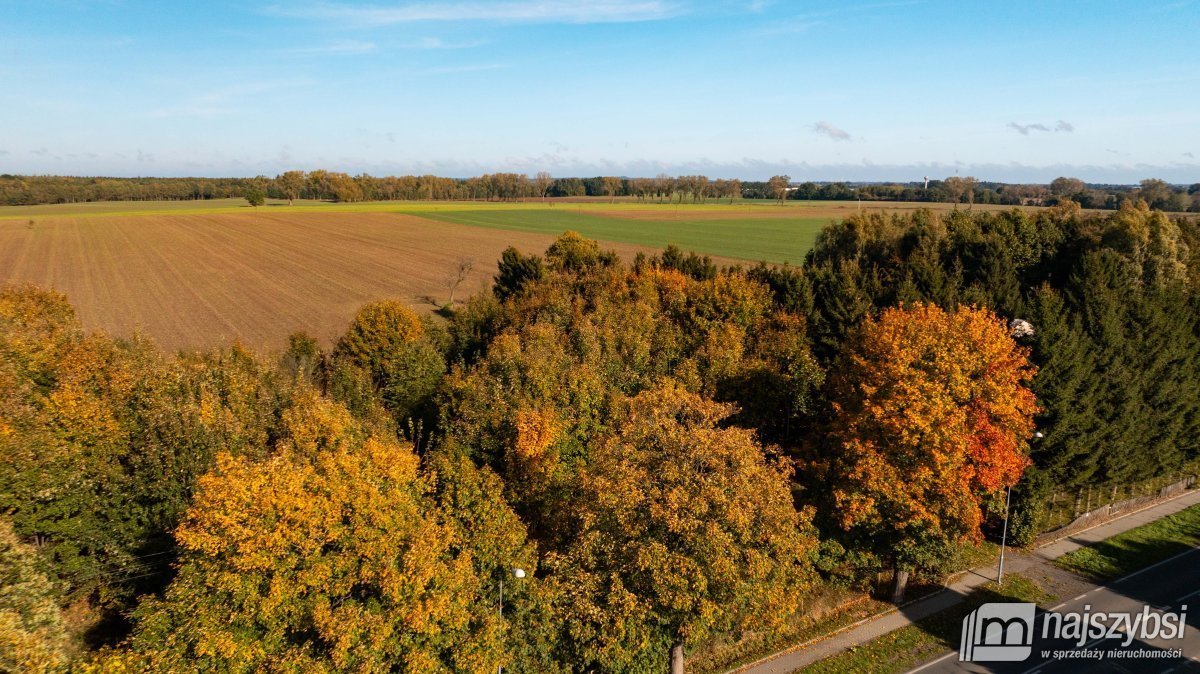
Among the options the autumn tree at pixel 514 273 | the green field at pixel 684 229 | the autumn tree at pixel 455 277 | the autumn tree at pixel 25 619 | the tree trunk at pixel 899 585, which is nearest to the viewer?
the autumn tree at pixel 25 619

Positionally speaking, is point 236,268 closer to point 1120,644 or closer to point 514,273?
point 514,273

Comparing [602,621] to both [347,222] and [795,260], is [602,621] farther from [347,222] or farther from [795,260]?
[347,222]

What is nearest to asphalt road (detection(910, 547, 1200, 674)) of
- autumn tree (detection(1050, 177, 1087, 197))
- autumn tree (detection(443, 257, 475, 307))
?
autumn tree (detection(443, 257, 475, 307))

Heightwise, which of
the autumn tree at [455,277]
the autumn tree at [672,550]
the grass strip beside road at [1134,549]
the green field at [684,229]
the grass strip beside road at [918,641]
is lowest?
the grass strip beside road at [918,641]

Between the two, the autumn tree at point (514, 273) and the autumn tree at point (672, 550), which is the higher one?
the autumn tree at point (514, 273)

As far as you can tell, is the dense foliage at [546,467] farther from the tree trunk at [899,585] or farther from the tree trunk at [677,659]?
the tree trunk at [899,585]

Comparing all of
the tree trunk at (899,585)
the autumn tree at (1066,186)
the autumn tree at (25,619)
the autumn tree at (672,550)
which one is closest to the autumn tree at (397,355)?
the autumn tree at (672,550)

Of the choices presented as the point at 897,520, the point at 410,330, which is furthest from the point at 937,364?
the point at 410,330
